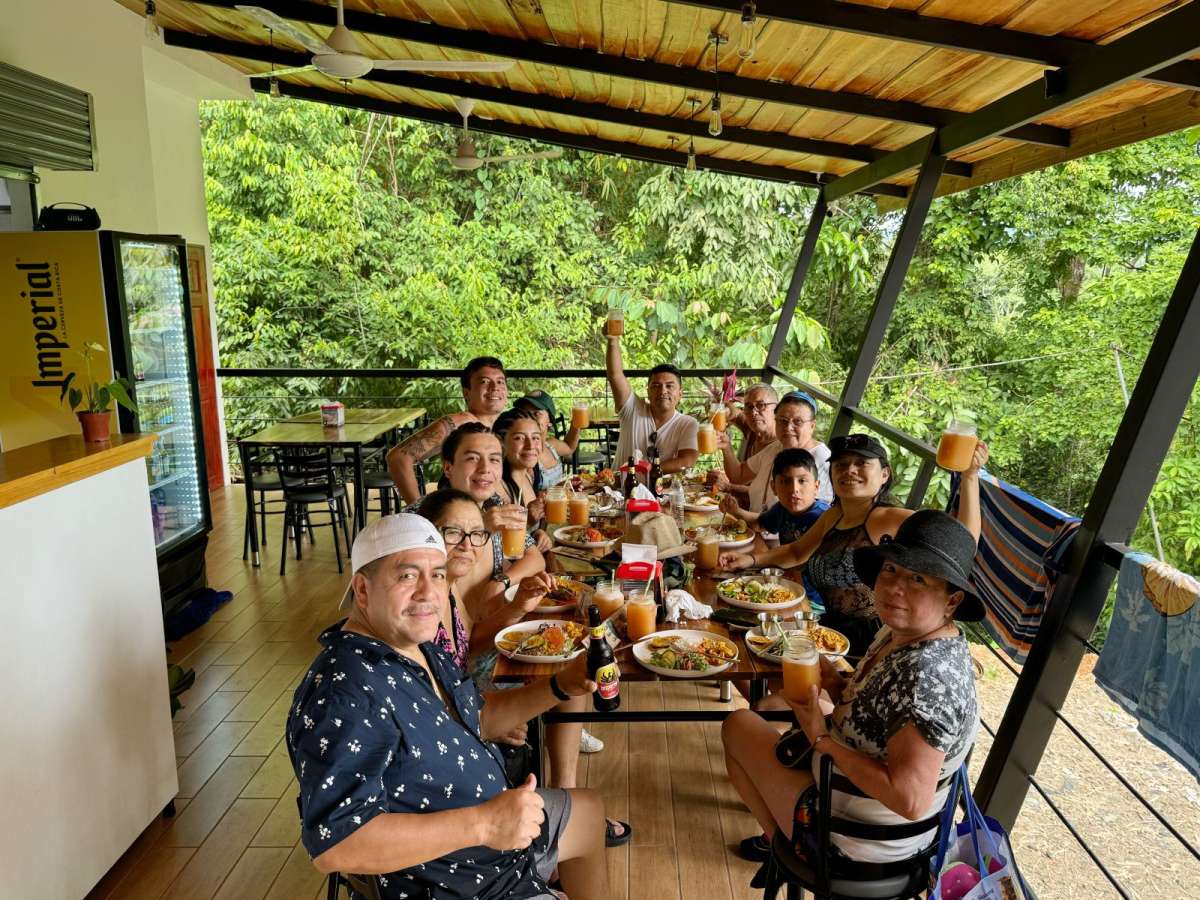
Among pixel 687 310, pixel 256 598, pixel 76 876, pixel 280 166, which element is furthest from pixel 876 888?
pixel 280 166

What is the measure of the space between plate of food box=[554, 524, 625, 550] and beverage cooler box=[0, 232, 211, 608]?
252 cm

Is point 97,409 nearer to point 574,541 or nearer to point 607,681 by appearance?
point 574,541

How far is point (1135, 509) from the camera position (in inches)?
85.0

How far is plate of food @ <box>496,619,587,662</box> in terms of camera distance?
90.3 inches

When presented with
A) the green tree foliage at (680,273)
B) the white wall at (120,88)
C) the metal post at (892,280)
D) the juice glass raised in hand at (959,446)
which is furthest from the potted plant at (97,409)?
the green tree foliage at (680,273)

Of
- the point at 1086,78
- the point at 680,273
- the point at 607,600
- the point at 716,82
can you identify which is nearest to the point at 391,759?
the point at 607,600

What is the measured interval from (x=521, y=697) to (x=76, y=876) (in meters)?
1.41

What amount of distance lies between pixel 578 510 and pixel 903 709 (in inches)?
76.1

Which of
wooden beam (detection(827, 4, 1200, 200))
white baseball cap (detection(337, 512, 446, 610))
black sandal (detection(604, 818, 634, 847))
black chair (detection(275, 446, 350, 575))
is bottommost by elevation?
black sandal (detection(604, 818, 634, 847))

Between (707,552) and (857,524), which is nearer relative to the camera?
(857,524)

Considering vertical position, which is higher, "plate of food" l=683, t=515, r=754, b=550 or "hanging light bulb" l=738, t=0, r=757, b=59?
"hanging light bulb" l=738, t=0, r=757, b=59

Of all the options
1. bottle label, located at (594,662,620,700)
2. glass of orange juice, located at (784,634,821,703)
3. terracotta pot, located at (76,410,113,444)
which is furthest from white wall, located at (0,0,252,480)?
glass of orange juice, located at (784,634,821,703)

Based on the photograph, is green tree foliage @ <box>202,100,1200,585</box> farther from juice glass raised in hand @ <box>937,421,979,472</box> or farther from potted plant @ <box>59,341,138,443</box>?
juice glass raised in hand @ <box>937,421,979,472</box>

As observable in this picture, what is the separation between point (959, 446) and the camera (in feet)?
8.64
